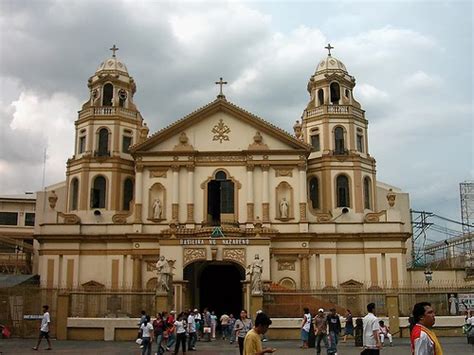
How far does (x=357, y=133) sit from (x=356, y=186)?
4.65m

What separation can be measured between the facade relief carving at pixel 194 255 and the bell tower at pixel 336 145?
11.4 meters

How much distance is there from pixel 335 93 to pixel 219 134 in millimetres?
10703

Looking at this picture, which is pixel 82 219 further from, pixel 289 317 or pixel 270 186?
pixel 289 317

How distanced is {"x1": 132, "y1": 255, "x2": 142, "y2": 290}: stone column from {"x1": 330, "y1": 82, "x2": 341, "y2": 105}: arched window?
64.2 ft

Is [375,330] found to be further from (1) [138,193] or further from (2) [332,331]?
(1) [138,193]

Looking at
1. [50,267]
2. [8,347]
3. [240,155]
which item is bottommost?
[8,347]

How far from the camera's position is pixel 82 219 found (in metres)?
46.6

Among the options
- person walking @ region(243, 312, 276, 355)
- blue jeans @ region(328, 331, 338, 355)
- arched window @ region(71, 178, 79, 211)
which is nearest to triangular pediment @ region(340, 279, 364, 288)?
arched window @ region(71, 178, 79, 211)

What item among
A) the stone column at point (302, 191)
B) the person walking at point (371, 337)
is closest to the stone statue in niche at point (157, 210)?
the stone column at point (302, 191)

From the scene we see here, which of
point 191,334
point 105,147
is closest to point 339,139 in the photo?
point 105,147

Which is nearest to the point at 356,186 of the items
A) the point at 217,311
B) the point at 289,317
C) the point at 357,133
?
the point at 357,133

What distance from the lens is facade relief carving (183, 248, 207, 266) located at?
124 ft

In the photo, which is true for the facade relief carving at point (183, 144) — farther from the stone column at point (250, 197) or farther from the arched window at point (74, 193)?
the arched window at point (74, 193)

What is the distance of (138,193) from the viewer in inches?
1783
